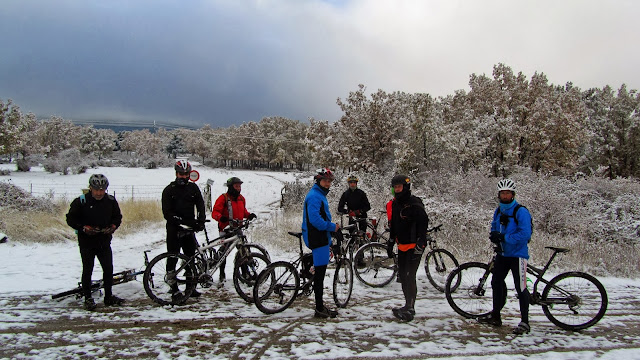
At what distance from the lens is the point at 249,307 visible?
18.5 ft

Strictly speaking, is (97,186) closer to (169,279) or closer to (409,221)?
(169,279)

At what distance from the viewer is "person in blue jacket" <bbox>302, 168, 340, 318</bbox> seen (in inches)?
198

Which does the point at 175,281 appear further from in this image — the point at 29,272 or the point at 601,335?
the point at 601,335

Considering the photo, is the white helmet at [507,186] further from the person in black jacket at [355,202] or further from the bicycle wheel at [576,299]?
the person in black jacket at [355,202]

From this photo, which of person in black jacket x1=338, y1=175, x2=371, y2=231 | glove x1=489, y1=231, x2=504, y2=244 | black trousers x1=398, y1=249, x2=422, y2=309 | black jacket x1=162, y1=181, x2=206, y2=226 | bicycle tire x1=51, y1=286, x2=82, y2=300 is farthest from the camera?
person in black jacket x1=338, y1=175, x2=371, y2=231

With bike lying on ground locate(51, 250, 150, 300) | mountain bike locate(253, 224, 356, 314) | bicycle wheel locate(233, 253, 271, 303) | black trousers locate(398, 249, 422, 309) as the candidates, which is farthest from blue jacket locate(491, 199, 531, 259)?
bike lying on ground locate(51, 250, 150, 300)

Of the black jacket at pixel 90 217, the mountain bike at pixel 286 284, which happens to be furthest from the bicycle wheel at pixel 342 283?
the black jacket at pixel 90 217

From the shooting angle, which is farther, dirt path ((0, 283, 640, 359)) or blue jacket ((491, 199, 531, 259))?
blue jacket ((491, 199, 531, 259))

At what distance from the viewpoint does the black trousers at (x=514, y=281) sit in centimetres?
493

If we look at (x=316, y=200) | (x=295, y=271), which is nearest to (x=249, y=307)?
(x=295, y=271)

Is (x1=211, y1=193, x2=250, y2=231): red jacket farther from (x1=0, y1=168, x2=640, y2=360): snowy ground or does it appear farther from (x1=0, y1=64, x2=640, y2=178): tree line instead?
(x1=0, y1=64, x2=640, y2=178): tree line

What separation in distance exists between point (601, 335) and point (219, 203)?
20.3 feet

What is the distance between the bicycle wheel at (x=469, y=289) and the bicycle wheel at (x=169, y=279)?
403cm

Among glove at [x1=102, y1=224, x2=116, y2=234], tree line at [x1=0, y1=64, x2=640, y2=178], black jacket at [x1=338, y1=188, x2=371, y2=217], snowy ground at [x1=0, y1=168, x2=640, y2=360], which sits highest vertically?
tree line at [x1=0, y1=64, x2=640, y2=178]
